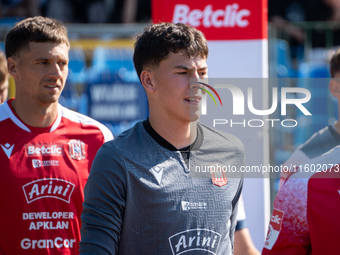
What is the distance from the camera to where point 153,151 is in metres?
1.98

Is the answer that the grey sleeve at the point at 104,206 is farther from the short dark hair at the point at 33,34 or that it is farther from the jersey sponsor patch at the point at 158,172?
the short dark hair at the point at 33,34

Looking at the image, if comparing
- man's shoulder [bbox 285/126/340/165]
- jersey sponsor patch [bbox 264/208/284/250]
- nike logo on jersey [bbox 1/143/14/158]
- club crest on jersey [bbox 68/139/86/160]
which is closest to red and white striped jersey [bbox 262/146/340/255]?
jersey sponsor patch [bbox 264/208/284/250]

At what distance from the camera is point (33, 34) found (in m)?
2.95

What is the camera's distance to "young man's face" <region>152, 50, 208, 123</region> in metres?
2.05

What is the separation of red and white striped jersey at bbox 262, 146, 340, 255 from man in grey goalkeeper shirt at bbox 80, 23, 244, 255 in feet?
0.88

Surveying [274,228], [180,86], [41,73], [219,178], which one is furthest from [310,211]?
[41,73]

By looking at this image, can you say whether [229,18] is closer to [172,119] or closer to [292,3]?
[172,119]

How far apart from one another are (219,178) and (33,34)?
5.55ft

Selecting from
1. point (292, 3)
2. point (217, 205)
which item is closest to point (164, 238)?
point (217, 205)

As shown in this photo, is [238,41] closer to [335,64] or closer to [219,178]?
[335,64]

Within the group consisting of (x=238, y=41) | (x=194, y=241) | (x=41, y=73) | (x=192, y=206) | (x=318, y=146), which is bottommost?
(x=194, y=241)

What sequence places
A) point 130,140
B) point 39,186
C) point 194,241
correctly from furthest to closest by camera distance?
point 39,186 < point 130,140 < point 194,241

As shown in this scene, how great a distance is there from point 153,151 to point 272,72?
124 inches

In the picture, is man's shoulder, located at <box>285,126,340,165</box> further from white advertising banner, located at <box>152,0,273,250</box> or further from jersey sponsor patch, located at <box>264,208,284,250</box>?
jersey sponsor patch, located at <box>264,208,284,250</box>
